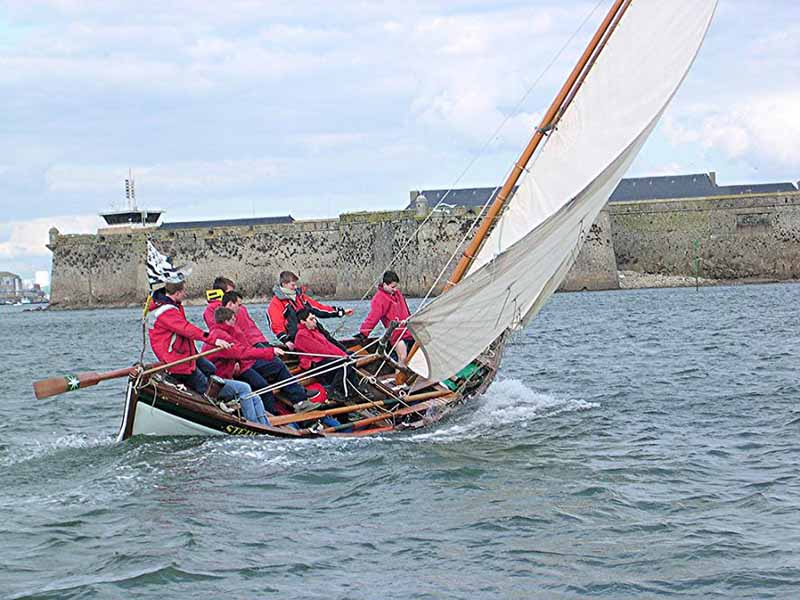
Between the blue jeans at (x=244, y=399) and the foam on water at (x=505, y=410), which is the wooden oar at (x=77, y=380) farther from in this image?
the foam on water at (x=505, y=410)

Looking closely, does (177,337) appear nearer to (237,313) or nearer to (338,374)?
(237,313)

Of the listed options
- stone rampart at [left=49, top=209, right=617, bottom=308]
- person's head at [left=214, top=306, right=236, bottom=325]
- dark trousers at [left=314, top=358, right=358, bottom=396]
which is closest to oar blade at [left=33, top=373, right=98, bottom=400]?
person's head at [left=214, top=306, right=236, bottom=325]

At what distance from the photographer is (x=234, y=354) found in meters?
13.0

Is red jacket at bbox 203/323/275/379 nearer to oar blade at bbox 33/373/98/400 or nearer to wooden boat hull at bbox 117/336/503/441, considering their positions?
wooden boat hull at bbox 117/336/503/441

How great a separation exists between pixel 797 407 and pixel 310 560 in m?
8.88

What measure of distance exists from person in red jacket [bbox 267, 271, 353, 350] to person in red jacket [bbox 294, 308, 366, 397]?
17 centimetres

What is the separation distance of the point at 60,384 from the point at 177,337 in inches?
50.4

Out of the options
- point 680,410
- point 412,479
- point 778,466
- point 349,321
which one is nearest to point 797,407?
point 680,410

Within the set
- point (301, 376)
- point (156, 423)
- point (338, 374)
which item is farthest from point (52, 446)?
point (338, 374)

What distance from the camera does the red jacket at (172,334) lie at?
12016 millimetres

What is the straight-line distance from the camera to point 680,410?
15.6 metres

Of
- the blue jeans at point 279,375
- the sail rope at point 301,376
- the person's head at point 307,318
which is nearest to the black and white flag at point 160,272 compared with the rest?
the sail rope at point 301,376

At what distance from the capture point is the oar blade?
37.8 feet

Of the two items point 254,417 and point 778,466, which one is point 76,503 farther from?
point 778,466
